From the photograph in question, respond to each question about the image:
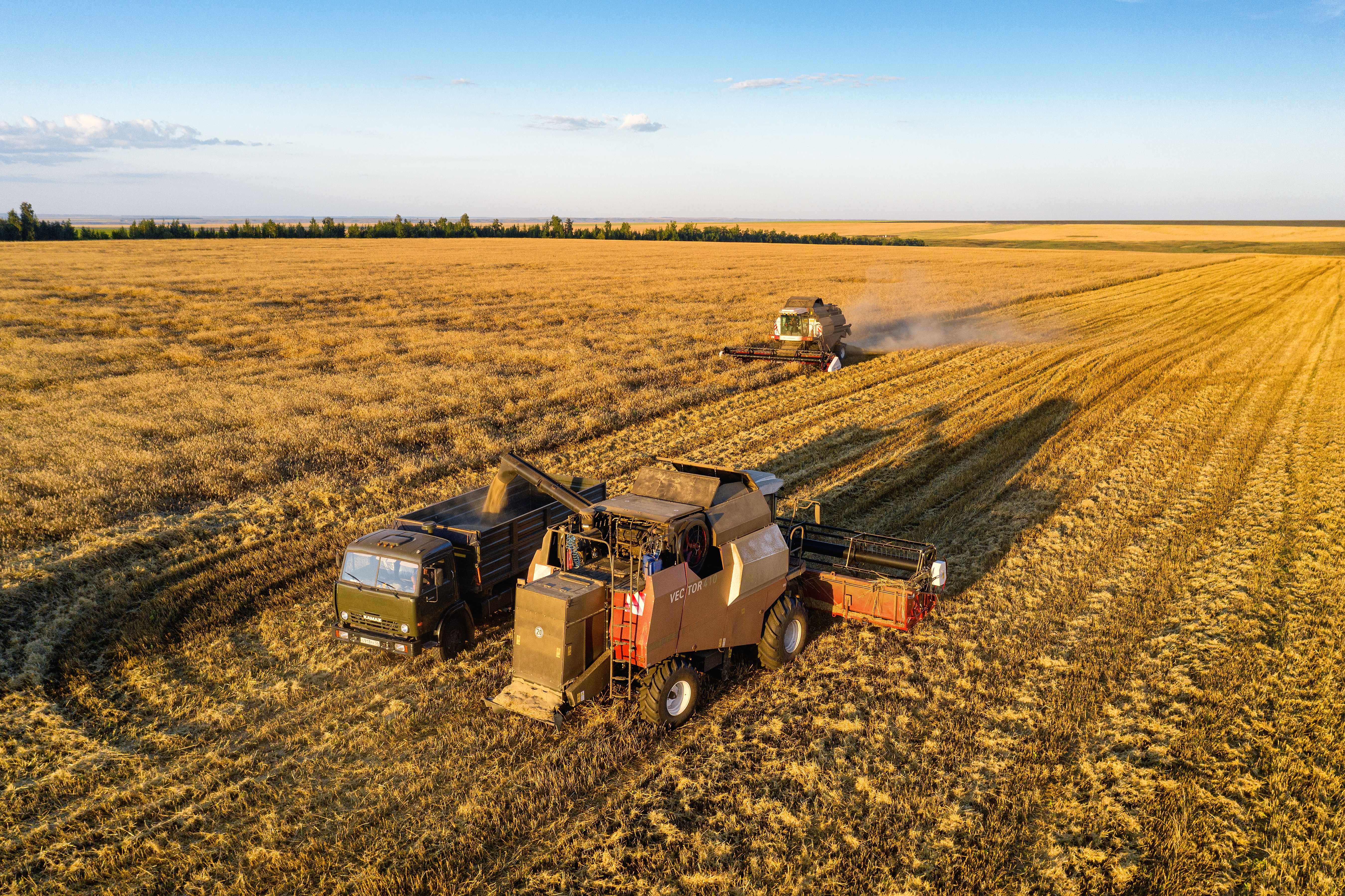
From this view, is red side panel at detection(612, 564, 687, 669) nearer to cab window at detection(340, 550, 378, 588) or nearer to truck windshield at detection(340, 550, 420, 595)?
truck windshield at detection(340, 550, 420, 595)

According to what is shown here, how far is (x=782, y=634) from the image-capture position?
361 inches

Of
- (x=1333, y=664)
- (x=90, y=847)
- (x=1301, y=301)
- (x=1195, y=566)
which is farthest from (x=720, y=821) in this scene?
(x=1301, y=301)

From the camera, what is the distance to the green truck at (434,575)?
918 centimetres

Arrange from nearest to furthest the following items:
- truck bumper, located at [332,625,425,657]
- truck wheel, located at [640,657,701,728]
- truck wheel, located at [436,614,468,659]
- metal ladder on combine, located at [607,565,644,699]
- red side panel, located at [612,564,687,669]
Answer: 1. red side panel, located at [612,564,687,669]
2. metal ladder on combine, located at [607,565,644,699]
3. truck wheel, located at [640,657,701,728]
4. truck bumper, located at [332,625,425,657]
5. truck wheel, located at [436,614,468,659]

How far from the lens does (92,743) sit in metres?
7.89

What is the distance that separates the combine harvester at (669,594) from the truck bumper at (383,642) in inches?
60.5

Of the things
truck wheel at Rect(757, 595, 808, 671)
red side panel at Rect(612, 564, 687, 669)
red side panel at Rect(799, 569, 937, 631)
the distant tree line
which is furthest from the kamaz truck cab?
the distant tree line

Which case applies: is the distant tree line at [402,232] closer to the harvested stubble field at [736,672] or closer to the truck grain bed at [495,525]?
the harvested stubble field at [736,672]

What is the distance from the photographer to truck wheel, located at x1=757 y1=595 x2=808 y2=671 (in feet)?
30.0

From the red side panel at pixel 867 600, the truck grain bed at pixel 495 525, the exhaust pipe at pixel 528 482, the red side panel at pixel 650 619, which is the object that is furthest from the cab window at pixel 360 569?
the red side panel at pixel 867 600

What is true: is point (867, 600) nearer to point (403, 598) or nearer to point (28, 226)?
point (403, 598)

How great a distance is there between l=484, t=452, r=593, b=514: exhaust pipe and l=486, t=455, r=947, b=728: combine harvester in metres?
0.02

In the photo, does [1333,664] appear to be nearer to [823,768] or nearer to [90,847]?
[823,768]

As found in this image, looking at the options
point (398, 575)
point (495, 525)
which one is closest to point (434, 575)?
point (398, 575)
